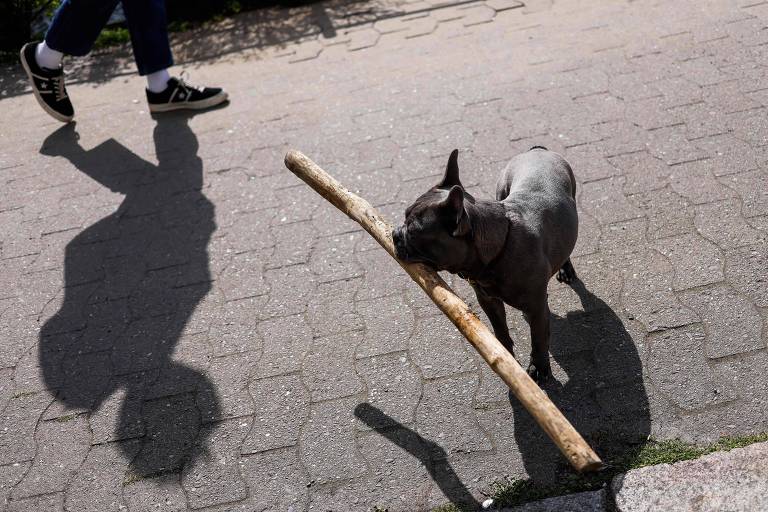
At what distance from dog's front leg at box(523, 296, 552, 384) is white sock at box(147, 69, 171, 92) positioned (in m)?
4.55

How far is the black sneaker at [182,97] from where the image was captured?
6.91 m

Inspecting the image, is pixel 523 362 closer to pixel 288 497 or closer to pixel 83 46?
pixel 288 497

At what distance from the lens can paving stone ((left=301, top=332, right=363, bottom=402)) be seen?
4.01 meters

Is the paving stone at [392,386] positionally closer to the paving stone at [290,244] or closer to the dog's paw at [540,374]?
the dog's paw at [540,374]

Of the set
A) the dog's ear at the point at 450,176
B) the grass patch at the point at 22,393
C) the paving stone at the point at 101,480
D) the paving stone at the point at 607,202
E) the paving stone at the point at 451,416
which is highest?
the dog's ear at the point at 450,176

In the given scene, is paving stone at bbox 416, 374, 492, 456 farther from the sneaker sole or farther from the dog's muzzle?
the sneaker sole

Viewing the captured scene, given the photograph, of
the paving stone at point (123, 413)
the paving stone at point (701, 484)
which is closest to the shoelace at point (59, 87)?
the paving stone at point (123, 413)

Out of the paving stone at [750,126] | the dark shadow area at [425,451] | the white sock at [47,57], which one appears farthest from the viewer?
the white sock at [47,57]

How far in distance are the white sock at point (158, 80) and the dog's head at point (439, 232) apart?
4275mm

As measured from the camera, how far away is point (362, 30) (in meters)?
8.02

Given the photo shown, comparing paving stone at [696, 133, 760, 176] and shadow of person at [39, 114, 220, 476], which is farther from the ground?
paving stone at [696, 133, 760, 176]

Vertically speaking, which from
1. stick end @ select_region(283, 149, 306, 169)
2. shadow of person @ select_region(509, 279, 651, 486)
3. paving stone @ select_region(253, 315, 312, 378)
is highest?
stick end @ select_region(283, 149, 306, 169)

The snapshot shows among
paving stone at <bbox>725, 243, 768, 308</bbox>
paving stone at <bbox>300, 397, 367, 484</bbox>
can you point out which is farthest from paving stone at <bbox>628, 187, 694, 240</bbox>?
paving stone at <bbox>300, 397, 367, 484</bbox>

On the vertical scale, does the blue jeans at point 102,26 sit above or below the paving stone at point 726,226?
above
